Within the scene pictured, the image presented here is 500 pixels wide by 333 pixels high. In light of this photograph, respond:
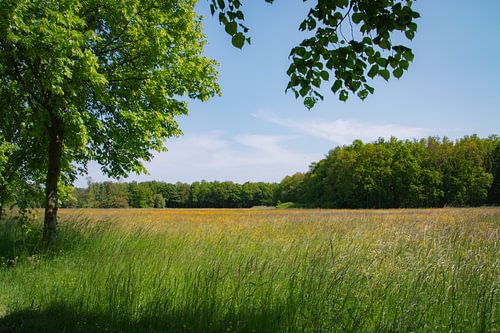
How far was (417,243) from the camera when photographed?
6.47m

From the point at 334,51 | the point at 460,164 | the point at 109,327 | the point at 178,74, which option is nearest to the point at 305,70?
the point at 334,51

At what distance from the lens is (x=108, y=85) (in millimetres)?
8688

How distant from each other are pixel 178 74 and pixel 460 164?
7806 cm

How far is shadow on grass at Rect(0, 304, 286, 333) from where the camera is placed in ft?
13.8

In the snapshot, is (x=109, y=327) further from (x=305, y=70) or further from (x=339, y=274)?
(x=305, y=70)

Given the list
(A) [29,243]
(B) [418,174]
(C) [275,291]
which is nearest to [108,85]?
(A) [29,243]

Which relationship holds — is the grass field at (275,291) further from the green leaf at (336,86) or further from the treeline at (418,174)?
the treeline at (418,174)

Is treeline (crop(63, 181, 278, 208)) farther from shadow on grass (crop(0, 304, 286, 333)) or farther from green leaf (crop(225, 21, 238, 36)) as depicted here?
green leaf (crop(225, 21, 238, 36))

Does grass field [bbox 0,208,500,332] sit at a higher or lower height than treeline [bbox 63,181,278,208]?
lower

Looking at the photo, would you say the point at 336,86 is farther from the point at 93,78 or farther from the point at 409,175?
the point at 409,175

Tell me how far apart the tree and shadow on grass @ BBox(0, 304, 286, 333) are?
3.64 meters

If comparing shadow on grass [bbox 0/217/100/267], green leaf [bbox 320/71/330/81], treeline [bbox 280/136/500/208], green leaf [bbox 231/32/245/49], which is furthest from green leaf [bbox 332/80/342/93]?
treeline [bbox 280/136/500/208]

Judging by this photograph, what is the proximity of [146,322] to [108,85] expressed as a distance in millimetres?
6212

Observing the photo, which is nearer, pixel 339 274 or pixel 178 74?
pixel 339 274
